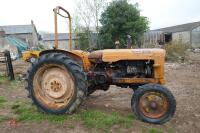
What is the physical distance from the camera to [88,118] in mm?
6406

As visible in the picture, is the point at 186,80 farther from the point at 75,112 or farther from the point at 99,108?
the point at 75,112

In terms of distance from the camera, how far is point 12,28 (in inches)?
2266

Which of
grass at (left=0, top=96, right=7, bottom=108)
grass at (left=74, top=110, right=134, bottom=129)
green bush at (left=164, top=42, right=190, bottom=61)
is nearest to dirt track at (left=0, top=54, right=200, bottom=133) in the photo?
grass at (left=74, top=110, right=134, bottom=129)

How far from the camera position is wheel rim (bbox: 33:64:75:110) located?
6828 millimetres

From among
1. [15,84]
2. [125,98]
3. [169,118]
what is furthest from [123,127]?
[15,84]

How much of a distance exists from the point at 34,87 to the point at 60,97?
610 millimetres

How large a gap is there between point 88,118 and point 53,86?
3.72ft

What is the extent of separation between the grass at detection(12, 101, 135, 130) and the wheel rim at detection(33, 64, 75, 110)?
0.32 metres

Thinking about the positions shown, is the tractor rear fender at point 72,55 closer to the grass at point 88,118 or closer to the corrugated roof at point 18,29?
the grass at point 88,118

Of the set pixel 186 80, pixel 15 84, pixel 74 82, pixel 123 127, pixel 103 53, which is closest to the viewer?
pixel 123 127

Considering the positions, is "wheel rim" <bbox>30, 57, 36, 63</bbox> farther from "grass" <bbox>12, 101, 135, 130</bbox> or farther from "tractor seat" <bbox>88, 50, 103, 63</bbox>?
"tractor seat" <bbox>88, 50, 103, 63</bbox>

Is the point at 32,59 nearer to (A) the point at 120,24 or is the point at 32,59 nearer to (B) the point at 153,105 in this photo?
(B) the point at 153,105

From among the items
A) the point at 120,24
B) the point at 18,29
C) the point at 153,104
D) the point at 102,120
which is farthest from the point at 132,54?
the point at 18,29

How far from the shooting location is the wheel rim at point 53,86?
22.4 feet
